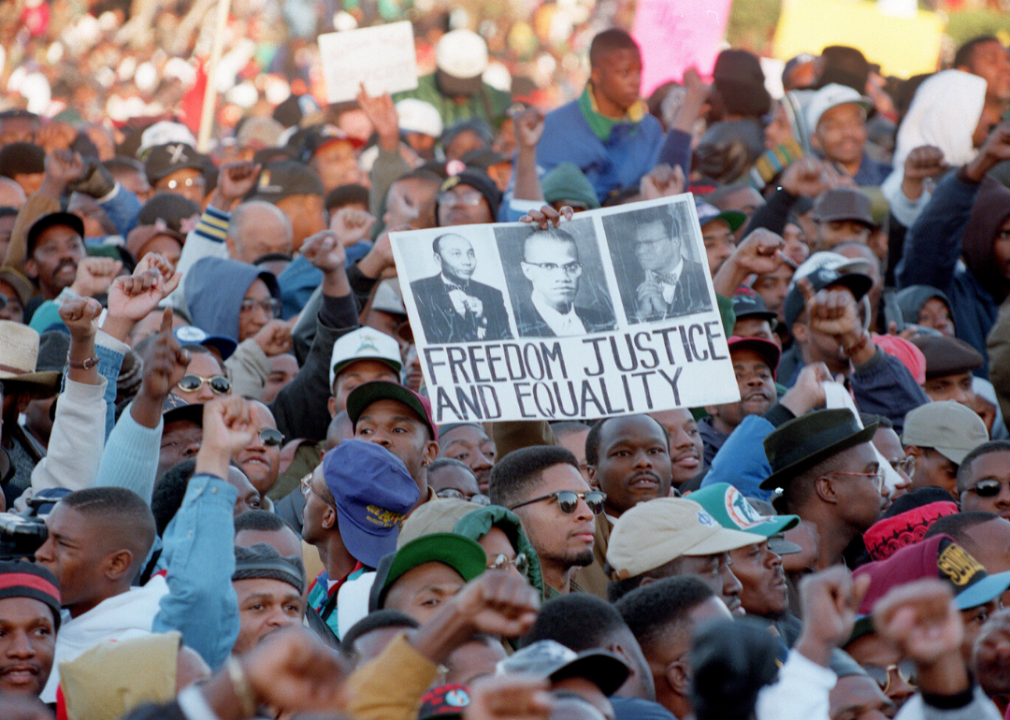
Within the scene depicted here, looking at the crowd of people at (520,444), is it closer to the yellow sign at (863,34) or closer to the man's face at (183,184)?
the man's face at (183,184)

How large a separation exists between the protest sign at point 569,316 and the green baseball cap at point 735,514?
714mm

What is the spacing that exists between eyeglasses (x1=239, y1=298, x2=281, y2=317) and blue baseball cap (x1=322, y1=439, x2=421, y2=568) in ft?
9.33

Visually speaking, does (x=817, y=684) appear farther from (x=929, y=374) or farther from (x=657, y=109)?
(x=657, y=109)

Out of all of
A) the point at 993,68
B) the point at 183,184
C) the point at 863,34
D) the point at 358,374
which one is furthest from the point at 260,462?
the point at 863,34

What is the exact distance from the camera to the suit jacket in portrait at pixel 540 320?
6.12 m

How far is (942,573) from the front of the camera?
4.81 meters

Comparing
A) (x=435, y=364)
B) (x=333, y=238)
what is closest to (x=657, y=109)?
(x=333, y=238)

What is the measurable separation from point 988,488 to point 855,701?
7.60 feet

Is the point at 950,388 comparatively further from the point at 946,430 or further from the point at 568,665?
the point at 568,665

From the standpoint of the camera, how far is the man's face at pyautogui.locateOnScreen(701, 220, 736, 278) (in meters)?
8.21

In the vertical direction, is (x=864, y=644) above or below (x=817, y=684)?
below

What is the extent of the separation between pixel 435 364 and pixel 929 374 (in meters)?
2.96

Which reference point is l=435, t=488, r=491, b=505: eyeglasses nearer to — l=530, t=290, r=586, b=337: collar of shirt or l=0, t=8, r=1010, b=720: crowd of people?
l=0, t=8, r=1010, b=720: crowd of people

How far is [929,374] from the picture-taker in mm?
7699
